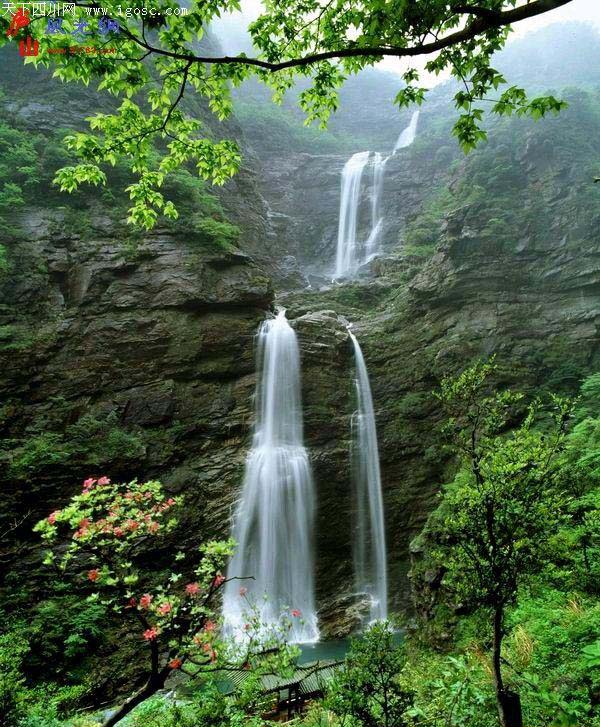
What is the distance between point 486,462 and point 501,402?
617mm

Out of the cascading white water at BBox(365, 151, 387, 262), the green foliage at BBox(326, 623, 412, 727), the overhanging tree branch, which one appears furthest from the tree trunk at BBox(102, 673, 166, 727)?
the cascading white water at BBox(365, 151, 387, 262)

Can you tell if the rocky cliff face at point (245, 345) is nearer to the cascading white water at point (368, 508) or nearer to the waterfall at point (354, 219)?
the cascading white water at point (368, 508)

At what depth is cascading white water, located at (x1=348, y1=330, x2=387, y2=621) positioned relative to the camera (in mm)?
13852

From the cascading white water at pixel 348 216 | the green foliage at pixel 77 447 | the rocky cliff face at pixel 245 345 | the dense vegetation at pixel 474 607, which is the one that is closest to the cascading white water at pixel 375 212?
the cascading white water at pixel 348 216

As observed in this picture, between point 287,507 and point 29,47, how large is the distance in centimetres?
1360

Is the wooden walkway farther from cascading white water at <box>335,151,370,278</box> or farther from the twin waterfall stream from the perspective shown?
cascading white water at <box>335,151,370,278</box>

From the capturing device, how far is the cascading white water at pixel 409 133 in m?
41.8

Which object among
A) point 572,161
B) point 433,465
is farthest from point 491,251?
point 433,465

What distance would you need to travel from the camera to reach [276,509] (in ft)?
46.9

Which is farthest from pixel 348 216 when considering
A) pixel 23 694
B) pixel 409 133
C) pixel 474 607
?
pixel 23 694

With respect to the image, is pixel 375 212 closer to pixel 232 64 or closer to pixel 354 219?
pixel 354 219

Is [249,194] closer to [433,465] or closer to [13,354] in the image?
[13,354]

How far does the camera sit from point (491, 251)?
60.8 feet

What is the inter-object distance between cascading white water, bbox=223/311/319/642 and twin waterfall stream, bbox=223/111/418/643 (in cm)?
3
